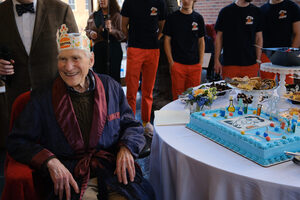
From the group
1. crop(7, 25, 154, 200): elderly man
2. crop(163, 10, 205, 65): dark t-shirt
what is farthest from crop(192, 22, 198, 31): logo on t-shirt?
crop(7, 25, 154, 200): elderly man

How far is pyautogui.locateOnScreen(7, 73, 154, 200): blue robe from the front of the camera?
135 centimetres

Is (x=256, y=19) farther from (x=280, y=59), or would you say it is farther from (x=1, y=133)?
(x=1, y=133)

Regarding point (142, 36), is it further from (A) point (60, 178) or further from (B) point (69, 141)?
(A) point (60, 178)

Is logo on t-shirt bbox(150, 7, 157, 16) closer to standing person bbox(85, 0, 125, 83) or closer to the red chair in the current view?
standing person bbox(85, 0, 125, 83)

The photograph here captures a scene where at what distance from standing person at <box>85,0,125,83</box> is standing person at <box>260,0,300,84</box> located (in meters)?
1.70

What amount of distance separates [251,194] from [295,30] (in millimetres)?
2603

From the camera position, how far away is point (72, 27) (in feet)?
6.51

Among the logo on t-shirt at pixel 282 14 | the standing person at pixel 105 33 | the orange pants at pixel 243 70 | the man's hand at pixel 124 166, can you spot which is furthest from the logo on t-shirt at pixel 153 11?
the man's hand at pixel 124 166

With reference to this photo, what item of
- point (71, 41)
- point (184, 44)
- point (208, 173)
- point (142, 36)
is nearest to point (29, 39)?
point (71, 41)

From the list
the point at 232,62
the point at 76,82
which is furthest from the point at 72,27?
the point at 232,62

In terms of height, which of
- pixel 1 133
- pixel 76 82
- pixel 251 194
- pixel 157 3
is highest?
pixel 157 3

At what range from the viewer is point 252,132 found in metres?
1.32

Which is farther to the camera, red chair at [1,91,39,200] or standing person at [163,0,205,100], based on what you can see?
standing person at [163,0,205,100]

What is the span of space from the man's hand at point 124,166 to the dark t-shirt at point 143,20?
191 cm
